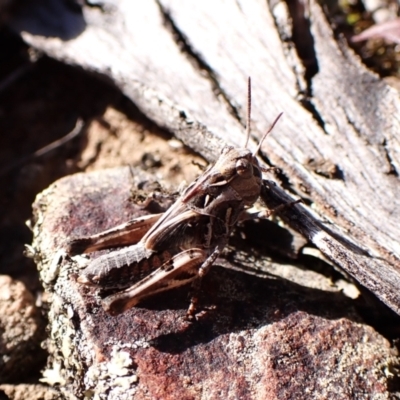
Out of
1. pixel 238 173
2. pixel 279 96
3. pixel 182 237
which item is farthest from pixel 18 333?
pixel 279 96

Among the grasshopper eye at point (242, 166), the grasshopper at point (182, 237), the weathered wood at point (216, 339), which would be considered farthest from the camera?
the grasshopper eye at point (242, 166)

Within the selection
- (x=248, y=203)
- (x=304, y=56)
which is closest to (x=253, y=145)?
(x=248, y=203)

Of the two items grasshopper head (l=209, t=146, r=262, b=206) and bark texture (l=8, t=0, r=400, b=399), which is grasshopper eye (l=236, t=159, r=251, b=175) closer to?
grasshopper head (l=209, t=146, r=262, b=206)

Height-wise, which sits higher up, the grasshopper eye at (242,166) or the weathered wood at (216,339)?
the grasshopper eye at (242,166)

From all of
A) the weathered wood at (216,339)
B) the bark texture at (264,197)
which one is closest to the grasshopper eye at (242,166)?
the bark texture at (264,197)

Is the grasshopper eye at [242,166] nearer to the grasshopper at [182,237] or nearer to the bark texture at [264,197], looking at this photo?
the grasshopper at [182,237]

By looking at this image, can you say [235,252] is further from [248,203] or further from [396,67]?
[396,67]
